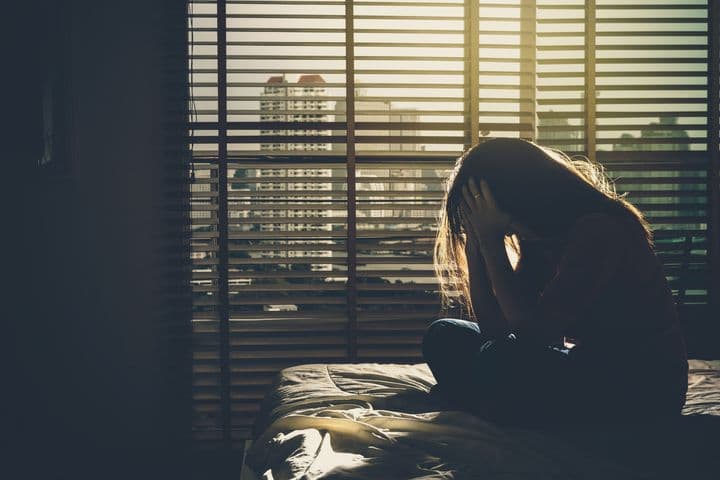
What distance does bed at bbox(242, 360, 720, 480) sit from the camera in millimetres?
1069

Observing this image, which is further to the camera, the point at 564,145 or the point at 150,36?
the point at 564,145

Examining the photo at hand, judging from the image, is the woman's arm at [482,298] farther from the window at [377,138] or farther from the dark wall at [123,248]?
the dark wall at [123,248]

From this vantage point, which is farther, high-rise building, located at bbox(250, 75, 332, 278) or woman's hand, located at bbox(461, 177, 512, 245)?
high-rise building, located at bbox(250, 75, 332, 278)

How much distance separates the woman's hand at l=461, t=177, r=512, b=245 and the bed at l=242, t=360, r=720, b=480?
1.45ft

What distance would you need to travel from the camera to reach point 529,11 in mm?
2967

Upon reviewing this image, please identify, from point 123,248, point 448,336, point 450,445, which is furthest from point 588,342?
point 123,248

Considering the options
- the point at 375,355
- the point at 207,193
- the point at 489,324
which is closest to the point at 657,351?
the point at 489,324

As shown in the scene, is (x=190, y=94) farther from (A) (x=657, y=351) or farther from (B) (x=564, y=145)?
(A) (x=657, y=351)

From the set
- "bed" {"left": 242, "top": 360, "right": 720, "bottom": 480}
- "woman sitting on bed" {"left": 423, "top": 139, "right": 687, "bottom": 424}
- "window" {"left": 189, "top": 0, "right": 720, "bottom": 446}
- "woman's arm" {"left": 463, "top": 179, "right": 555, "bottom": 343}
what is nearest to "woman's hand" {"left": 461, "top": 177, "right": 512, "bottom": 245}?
"woman's arm" {"left": 463, "top": 179, "right": 555, "bottom": 343}

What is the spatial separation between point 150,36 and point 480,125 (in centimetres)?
145

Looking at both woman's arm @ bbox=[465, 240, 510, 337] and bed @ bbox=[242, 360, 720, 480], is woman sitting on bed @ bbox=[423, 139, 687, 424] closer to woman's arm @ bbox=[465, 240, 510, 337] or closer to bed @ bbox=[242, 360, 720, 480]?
bed @ bbox=[242, 360, 720, 480]

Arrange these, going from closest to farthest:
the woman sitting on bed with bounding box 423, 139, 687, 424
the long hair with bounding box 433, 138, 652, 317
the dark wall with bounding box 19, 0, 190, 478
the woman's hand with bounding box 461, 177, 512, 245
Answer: the woman sitting on bed with bounding box 423, 139, 687, 424 → the long hair with bounding box 433, 138, 652, 317 → the woman's hand with bounding box 461, 177, 512, 245 → the dark wall with bounding box 19, 0, 190, 478

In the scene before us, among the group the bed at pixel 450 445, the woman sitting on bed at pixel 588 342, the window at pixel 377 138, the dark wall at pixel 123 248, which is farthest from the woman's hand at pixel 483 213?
the dark wall at pixel 123 248

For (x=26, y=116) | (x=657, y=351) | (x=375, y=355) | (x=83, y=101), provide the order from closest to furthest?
1. (x=657, y=351)
2. (x=26, y=116)
3. (x=83, y=101)
4. (x=375, y=355)
